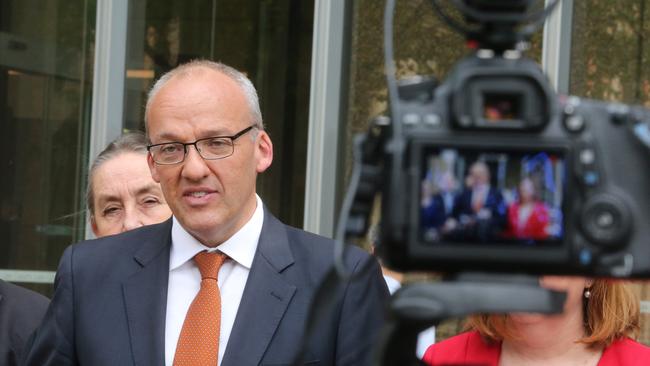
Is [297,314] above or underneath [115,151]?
underneath

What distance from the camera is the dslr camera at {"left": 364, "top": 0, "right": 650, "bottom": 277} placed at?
1483 millimetres

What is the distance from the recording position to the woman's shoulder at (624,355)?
8.08 feet

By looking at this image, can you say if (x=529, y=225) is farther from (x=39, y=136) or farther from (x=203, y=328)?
(x=39, y=136)

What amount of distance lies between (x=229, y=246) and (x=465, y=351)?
27.1 inches

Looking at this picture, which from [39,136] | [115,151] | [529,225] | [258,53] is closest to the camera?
[529,225]

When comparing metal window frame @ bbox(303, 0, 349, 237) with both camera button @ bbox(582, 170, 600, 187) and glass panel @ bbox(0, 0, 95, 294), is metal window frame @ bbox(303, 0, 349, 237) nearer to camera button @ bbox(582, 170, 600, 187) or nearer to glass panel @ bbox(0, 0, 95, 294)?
glass panel @ bbox(0, 0, 95, 294)

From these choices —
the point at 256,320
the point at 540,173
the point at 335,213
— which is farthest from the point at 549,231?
the point at 335,213

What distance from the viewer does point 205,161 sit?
2.40m

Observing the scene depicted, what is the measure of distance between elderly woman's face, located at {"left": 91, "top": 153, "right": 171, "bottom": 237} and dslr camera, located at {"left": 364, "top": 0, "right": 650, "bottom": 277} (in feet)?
5.94

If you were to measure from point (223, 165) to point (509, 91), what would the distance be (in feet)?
3.51

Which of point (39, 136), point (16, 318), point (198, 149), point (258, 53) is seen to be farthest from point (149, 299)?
point (39, 136)

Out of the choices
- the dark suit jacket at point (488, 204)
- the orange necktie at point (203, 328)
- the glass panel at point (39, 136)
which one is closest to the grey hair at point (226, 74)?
the orange necktie at point (203, 328)

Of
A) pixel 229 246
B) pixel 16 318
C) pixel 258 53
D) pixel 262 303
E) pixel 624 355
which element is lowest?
pixel 16 318

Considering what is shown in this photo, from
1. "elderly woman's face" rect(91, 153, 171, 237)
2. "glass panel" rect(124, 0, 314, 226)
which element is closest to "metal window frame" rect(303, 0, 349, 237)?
"glass panel" rect(124, 0, 314, 226)
